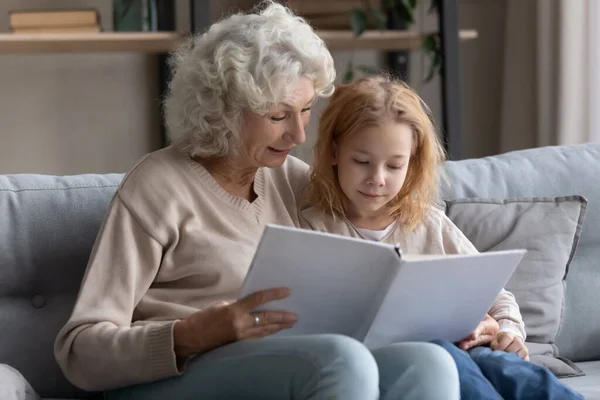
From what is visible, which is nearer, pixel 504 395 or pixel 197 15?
pixel 504 395

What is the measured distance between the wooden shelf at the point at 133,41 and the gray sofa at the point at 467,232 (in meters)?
1.10

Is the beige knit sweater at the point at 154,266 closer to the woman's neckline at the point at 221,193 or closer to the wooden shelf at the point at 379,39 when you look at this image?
the woman's neckline at the point at 221,193

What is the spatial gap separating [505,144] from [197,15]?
1.42m

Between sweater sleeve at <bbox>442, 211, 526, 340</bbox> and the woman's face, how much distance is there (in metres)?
0.36

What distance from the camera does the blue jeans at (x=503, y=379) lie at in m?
1.54

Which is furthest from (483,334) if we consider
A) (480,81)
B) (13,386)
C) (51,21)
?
Answer: (480,81)

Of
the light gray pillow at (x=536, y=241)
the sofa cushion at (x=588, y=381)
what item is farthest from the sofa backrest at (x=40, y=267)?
the sofa cushion at (x=588, y=381)

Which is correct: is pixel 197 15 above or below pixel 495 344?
above

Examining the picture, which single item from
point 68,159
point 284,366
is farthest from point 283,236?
point 68,159

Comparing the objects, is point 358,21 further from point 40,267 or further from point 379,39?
point 40,267

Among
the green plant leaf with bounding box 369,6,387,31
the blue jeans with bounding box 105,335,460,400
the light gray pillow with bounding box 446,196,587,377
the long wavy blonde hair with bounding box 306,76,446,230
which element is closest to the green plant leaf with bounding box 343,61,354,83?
the green plant leaf with bounding box 369,6,387,31

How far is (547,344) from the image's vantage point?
6.62 ft

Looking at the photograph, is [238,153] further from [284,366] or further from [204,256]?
[284,366]

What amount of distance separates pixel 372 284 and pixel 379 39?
1966 mm
